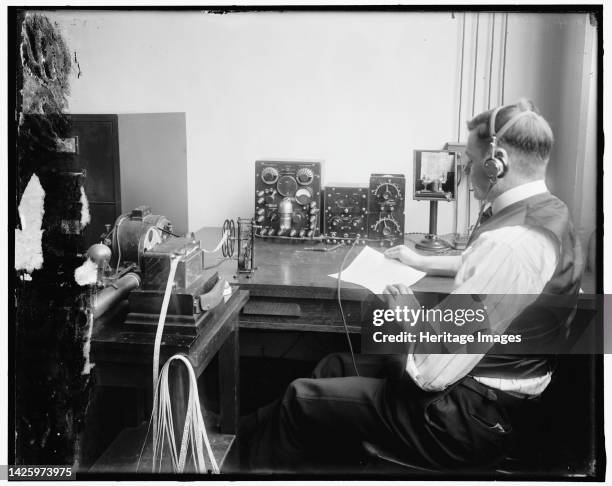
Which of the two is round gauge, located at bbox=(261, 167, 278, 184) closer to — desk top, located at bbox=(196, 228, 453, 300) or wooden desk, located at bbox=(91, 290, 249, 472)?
desk top, located at bbox=(196, 228, 453, 300)

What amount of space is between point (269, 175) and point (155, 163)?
24.6 inches

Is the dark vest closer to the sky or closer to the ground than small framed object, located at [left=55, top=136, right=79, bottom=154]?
closer to the ground

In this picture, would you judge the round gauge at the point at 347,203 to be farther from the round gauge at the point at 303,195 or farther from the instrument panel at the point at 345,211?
the round gauge at the point at 303,195

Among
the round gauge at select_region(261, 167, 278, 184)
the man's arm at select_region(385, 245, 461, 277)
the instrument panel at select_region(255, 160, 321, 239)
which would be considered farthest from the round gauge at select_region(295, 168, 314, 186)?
the man's arm at select_region(385, 245, 461, 277)

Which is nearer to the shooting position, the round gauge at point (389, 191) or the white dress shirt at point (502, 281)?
the white dress shirt at point (502, 281)

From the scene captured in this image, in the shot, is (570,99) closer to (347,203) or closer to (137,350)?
(347,203)

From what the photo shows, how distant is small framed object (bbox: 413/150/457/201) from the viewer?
8.82ft

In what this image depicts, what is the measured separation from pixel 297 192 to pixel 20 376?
1.45 m

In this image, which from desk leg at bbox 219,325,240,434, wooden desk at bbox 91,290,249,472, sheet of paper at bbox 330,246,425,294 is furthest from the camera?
sheet of paper at bbox 330,246,425,294

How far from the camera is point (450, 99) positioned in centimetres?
292

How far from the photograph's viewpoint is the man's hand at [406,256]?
240cm

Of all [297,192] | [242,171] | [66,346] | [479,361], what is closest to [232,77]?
[242,171]

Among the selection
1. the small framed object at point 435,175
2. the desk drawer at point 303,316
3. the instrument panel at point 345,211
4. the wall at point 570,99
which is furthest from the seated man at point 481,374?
the instrument panel at point 345,211

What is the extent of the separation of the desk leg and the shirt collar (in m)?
1.01
